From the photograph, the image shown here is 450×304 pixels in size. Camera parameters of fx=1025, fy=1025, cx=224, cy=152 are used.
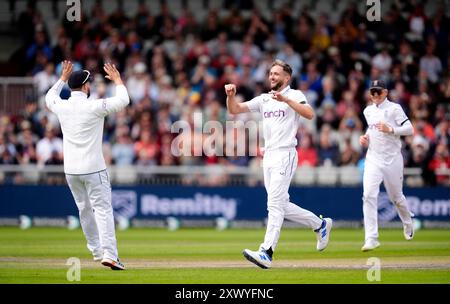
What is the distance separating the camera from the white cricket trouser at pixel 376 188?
1716 cm

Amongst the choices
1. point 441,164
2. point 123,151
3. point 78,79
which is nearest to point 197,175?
point 123,151

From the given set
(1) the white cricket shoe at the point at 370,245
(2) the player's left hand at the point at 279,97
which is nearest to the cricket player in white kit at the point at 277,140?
(2) the player's left hand at the point at 279,97

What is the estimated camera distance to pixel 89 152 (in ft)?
47.1

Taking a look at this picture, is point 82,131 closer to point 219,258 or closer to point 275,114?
point 275,114

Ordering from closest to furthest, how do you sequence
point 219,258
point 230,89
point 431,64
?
point 230,89 → point 219,258 → point 431,64

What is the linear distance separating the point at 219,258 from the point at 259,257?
252 cm

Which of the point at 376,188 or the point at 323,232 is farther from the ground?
the point at 376,188

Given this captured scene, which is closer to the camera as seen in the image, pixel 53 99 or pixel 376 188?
pixel 53 99

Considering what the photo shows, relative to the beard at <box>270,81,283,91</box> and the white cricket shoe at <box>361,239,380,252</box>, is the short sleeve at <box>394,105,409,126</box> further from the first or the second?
the beard at <box>270,81,283,91</box>

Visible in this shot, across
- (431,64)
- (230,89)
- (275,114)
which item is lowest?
(275,114)

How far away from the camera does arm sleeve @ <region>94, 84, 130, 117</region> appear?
14086 mm

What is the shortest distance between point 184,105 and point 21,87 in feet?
15.2

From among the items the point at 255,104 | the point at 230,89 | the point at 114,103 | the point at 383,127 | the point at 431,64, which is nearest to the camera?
the point at 114,103

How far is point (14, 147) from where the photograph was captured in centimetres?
2661
